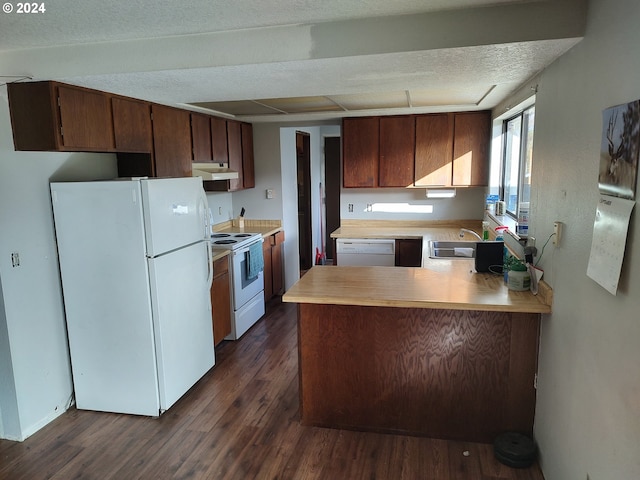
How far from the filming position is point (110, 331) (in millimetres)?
2873

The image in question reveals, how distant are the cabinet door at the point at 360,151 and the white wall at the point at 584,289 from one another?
241cm

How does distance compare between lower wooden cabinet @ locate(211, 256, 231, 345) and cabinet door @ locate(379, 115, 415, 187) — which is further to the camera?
cabinet door @ locate(379, 115, 415, 187)

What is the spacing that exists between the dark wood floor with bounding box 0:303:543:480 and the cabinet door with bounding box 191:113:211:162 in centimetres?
215

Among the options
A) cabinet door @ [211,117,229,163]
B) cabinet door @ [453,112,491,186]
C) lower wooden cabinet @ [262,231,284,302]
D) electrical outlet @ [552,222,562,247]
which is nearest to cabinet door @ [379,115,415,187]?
cabinet door @ [453,112,491,186]

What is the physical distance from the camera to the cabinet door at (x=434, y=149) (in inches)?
181

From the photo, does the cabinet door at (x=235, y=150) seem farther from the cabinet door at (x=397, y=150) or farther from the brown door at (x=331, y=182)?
the brown door at (x=331, y=182)

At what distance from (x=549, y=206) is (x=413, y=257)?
2325mm

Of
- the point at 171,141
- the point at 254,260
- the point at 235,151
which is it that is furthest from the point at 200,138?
the point at 254,260

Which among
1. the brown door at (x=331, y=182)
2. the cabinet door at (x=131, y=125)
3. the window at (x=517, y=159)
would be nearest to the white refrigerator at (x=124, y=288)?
the cabinet door at (x=131, y=125)

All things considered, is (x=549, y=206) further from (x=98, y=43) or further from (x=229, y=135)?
(x=229, y=135)

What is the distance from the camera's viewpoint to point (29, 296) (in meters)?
2.69

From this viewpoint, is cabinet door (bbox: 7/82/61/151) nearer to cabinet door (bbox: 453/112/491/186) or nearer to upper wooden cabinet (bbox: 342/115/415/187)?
upper wooden cabinet (bbox: 342/115/415/187)

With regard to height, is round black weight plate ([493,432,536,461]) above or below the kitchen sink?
below

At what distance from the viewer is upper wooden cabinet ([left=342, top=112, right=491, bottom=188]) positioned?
4559mm
